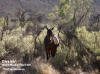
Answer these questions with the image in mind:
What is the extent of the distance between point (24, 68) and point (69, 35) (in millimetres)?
3022

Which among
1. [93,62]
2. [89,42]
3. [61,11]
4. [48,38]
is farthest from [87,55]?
[61,11]

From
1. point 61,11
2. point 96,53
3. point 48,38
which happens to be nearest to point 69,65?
point 96,53

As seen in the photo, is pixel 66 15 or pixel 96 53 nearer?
pixel 96 53

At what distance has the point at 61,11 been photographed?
22500 mm

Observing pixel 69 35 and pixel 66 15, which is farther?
pixel 66 15

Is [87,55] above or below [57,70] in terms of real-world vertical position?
above

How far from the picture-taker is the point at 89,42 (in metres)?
9.47

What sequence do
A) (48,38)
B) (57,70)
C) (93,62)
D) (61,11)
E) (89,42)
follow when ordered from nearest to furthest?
(48,38) → (57,70) → (93,62) → (89,42) → (61,11)

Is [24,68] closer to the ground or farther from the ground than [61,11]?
closer to the ground

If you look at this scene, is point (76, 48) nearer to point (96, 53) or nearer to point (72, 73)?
point (96, 53)

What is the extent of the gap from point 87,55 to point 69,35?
1515 mm

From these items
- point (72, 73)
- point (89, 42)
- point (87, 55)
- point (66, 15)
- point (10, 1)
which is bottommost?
point (72, 73)

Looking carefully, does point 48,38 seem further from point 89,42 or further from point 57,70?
point 89,42

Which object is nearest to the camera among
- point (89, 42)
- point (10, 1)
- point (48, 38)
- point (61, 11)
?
point (48, 38)
